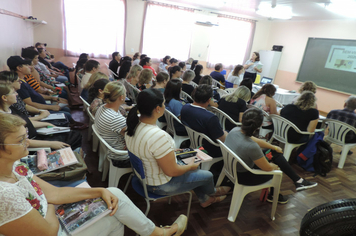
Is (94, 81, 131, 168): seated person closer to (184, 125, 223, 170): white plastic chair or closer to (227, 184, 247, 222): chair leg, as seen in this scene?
(184, 125, 223, 170): white plastic chair

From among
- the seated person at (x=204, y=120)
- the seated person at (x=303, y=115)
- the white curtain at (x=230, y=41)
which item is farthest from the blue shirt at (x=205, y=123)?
the white curtain at (x=230, y=41)

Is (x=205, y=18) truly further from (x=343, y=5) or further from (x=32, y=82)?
(x=32, y=82)

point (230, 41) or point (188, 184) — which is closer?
point (188, 184)

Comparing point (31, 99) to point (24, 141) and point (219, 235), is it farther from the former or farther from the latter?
point (219, 235)

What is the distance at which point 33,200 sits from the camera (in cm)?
98

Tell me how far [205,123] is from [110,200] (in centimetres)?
114

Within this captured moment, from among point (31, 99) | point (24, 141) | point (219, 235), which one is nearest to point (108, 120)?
point (24, 141)

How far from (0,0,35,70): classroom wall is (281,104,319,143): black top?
4292 millimetres

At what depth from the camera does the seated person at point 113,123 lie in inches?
70.4

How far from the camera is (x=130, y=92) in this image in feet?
12.5

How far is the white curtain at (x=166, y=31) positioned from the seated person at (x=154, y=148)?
6.15 metres

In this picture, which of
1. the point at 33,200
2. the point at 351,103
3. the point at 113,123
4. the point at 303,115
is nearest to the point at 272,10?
the point at 351,103

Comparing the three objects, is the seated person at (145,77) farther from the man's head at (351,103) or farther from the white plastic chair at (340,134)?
the man's head at (351,103)

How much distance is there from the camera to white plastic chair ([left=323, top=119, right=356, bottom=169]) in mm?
2929
